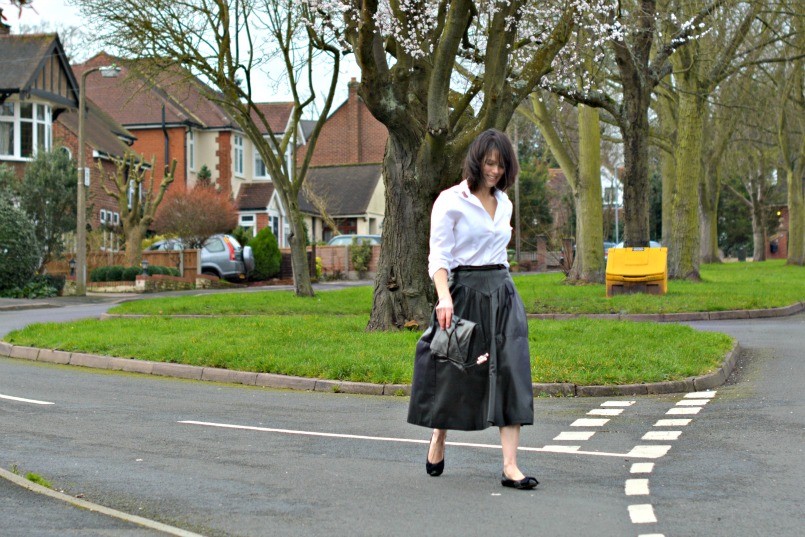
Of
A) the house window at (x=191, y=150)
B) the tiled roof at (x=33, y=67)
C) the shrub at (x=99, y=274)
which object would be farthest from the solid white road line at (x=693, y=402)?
the house window at (x=191, y=150)

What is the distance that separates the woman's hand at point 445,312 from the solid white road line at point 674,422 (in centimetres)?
339

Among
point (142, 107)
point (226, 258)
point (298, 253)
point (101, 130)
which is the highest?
point (142, 107)

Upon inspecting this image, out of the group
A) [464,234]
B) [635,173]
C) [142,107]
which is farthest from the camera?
[142,107]

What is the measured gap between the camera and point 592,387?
1147 cm

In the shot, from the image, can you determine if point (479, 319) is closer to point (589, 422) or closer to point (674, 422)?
point (589, 422)

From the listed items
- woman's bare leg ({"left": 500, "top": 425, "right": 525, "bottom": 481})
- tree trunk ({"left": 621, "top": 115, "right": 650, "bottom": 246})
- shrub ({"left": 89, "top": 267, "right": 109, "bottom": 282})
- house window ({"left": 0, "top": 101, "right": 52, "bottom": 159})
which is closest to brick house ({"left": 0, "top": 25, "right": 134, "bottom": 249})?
house window ({"left": 0, "top": 101, "right": 52, "bottom": 159})

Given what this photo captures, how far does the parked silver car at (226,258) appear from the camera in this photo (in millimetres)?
40844

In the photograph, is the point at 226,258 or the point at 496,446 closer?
the point at 496,446

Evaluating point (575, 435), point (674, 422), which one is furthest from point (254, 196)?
point (575, 435)

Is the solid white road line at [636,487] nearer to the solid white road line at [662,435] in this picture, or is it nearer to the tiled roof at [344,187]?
the solid white road line at [662,435]

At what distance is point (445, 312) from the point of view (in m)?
6.48

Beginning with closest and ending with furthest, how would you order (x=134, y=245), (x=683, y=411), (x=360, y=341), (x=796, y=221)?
(x=683, y=411)
(x=360, y=341)
(x=134, y=245)
(x=796, y=221)

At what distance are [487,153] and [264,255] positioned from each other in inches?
1418

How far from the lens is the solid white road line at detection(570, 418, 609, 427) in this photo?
930 centimetres
